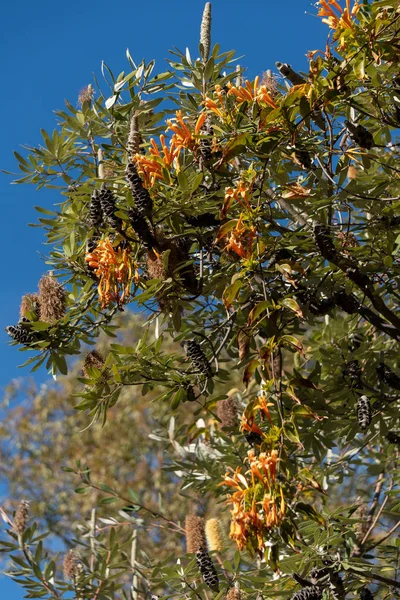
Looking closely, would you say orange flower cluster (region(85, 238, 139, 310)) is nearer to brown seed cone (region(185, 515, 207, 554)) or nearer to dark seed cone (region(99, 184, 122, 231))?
dark seed cone (region(99, 184, 122, 231))

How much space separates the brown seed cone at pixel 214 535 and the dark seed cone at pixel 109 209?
133cm

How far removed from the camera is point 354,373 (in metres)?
2.10

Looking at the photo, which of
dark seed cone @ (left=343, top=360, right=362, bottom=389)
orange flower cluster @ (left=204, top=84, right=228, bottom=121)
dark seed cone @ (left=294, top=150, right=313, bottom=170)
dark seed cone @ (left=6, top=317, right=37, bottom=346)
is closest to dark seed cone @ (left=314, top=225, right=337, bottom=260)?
dark seed cone @ (left=294, top=150, right=313, bottom=170)

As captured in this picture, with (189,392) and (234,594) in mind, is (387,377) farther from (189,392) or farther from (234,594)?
(234,594)

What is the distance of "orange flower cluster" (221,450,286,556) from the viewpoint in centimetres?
137

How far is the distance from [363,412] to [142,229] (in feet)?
2.34

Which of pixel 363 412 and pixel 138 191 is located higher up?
pixel 138 191

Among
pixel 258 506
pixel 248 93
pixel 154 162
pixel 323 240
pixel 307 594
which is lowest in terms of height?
pixel 307 594

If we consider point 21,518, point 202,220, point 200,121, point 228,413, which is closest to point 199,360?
point 202,220

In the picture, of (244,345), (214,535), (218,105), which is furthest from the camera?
(214,535)

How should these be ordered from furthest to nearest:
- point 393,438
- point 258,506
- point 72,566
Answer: point 72,566
point 393,438
point 258,506

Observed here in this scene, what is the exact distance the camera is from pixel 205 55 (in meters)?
1.89

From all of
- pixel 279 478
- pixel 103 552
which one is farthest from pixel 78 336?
pixel 103 552

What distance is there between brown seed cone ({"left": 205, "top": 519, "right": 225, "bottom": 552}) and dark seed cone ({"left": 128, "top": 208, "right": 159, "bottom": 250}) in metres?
1.29
